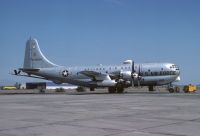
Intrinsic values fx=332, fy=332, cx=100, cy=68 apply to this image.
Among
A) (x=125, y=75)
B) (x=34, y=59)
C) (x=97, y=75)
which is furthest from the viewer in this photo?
(x=34, y=59)

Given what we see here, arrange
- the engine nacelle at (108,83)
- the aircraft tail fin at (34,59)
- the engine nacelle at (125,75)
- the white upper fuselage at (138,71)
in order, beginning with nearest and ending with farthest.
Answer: the engine nacelle at (125,75) → the white upper fuselage at (138,71) → the engine nacelle at (108,83) → the aircraft tail fin at (34,59)

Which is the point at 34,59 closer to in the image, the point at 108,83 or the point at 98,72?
the point at 98,72

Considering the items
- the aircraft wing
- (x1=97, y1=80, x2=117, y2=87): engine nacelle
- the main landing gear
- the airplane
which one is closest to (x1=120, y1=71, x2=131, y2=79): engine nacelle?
the airplane

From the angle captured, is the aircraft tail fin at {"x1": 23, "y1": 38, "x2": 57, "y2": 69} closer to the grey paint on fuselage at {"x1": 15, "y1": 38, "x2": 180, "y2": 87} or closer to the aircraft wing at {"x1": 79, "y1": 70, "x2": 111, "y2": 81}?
the grey paint on fuselage at {"x1": 15, "y1": 38, "x2": 180, "y2": 87}

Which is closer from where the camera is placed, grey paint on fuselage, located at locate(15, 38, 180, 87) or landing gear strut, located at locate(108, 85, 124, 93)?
grey paint on fuselage, located at locate(15, 38, 180, 87)

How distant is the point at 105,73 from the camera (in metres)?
51.2

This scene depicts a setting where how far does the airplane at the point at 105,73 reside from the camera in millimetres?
48625

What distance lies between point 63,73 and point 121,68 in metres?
10.0

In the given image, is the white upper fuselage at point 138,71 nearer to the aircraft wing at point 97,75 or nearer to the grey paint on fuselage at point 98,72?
the grey paint on fuselage at point 98,72

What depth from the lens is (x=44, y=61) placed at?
57.2 m

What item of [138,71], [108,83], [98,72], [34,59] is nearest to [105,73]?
[98,72]

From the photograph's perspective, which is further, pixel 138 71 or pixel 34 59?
pixel 34 59

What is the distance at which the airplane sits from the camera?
4862cm

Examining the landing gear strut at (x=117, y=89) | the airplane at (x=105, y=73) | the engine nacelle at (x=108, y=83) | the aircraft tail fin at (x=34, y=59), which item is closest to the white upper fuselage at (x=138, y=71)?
the airplane at (x=105, y=73)
